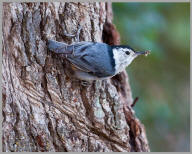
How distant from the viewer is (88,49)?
290 centimetres

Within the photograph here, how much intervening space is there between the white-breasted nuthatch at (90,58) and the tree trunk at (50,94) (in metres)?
0.10

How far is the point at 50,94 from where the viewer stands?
2820 millimetres

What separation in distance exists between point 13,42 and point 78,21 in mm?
632

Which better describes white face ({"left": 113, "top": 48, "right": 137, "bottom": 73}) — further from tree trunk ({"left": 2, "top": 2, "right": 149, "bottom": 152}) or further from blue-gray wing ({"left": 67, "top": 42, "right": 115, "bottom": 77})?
tree trunk ({"left": 2, "top": 2, "right": 149, "bottom": 152})

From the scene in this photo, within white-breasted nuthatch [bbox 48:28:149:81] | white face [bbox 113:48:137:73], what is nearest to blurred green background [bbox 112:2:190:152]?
white face [bbox 113:48:137:73]

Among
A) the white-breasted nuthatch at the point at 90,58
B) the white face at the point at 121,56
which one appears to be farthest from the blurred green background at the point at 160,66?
the white-breasted nuthatch at the point at 90,58

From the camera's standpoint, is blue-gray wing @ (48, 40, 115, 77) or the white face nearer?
blue-gray wing @ (48, 40, 115, 77)

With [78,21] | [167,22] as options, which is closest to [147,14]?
[167,22]

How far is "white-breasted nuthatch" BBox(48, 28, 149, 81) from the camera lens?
9.30ft

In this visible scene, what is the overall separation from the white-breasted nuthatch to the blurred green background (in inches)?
27.2

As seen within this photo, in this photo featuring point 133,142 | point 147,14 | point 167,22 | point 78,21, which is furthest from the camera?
point 167,22

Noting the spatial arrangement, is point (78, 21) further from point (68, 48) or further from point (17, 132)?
point (17, 132)

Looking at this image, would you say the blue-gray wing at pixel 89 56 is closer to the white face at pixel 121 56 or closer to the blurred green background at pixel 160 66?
the white face at pixel 121 56

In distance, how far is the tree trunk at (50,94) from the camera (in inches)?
105
